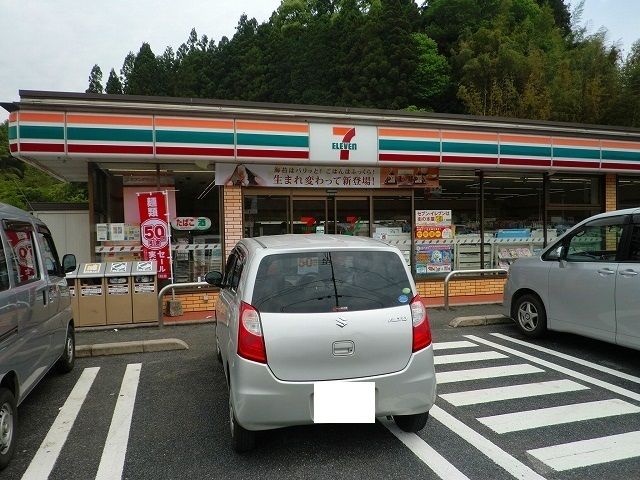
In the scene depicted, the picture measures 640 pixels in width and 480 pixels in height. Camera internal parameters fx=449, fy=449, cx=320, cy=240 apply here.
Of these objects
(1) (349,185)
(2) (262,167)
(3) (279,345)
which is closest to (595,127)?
(1) (349,185)

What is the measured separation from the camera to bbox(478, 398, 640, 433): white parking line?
3.81 meters

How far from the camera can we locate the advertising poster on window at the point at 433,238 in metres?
9.99

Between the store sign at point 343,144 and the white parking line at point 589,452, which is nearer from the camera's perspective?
the white parking line at point 589,452

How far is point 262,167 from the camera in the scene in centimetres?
877

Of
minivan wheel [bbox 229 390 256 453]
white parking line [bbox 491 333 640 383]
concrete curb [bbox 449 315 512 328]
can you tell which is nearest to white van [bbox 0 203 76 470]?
minivan wheel [bbox 229 390 256 453]

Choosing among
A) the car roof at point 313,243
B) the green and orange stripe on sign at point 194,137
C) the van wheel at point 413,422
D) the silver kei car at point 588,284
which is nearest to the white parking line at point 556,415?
the van wheel at point 413,422

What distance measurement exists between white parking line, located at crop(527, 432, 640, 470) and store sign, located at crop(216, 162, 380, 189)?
645 centimetres

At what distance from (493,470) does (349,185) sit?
6.84 meters

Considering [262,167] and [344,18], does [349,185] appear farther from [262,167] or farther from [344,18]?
[344,18]

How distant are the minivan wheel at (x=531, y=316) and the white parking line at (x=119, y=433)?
5.30 m

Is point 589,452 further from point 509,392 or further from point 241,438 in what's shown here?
point 241,438

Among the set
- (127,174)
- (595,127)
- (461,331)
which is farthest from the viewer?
(595,127)

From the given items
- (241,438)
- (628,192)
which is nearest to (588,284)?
(241,438)

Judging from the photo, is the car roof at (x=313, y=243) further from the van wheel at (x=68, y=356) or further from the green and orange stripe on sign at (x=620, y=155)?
the green and orange stripe on sign at (x=620, y=155)
